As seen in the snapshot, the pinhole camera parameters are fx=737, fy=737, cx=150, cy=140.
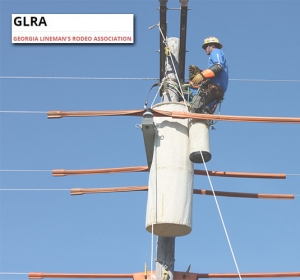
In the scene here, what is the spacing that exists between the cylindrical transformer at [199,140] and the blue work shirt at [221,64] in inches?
26.7

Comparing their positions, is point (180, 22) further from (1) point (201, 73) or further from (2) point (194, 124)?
(2) point (194, 124)

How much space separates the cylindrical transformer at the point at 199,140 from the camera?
8.25 m

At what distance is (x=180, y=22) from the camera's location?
9445 millimetres

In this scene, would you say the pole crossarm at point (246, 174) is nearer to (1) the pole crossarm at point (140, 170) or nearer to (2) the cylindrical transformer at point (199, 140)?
(1) the pole crossarm at point (140, 170)

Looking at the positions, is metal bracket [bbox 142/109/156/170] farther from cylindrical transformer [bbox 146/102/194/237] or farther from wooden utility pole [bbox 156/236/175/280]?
wooden utility pole [bbox 156/236/175/280]

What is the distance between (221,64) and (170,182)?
1796 millimetres

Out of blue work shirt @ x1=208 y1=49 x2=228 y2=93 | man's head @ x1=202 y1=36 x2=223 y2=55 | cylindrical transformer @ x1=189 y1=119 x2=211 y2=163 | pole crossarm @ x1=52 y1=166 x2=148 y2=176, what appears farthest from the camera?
pole crossarm @ x1=52 y1=166 x2=148 y2=176

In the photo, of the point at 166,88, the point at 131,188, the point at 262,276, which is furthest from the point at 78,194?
the point at 262,276

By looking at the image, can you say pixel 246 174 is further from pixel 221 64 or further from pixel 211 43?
pixel 211 43

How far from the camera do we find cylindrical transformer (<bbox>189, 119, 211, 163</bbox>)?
8250 millimetres

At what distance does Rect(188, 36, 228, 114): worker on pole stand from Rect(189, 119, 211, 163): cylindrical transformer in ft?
1.33

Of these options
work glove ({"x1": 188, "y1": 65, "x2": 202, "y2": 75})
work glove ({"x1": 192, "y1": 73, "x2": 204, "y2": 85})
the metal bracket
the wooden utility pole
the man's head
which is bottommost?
the wooden utility pole

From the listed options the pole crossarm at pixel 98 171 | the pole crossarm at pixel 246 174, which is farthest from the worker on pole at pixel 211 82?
the pole crossarm at pixel 98 171

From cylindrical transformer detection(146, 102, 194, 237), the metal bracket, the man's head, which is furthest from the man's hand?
the metal bracket
